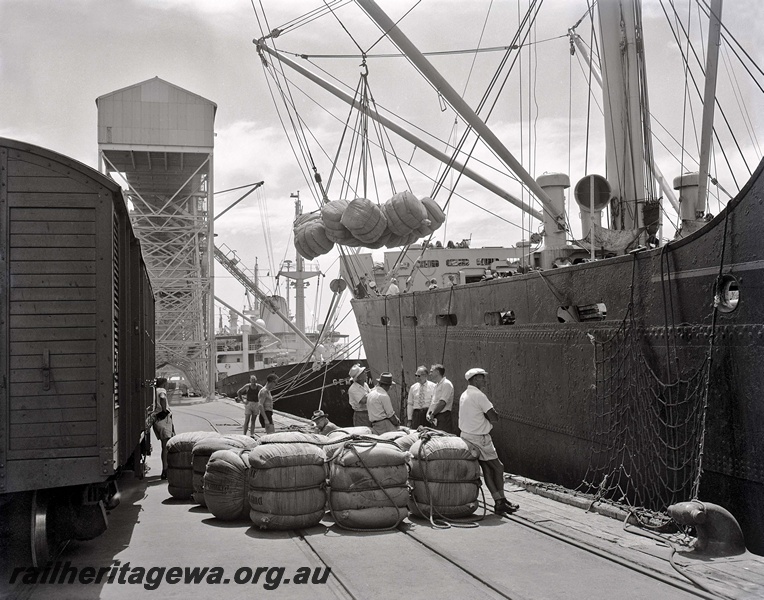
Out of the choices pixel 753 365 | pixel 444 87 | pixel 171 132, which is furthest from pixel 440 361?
pixel 171 132

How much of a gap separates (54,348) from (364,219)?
9.29 metres

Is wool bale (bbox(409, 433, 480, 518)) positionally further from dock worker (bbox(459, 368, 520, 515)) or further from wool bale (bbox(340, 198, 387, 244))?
wool bale (bbox(340, 198, 387, 244))

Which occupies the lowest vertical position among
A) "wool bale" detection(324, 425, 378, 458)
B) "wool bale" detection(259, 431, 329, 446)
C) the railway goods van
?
"wool bale" detection(324, 425, 378, 458)

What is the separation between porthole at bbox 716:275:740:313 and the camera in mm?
7238

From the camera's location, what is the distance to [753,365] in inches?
271

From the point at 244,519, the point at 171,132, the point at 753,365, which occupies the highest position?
the point at 171,132

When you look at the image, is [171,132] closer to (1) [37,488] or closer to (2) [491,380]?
(2) [491,380]

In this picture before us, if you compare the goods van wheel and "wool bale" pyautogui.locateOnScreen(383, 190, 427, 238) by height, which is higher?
"wool bale" pyautogui.locateOnScreen(383, 190, 427, 238)

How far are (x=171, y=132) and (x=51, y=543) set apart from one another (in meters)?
32.4

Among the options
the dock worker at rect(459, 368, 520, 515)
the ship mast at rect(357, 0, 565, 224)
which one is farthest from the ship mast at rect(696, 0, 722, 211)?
the dock worker at rect(459, 368, 520, 515)

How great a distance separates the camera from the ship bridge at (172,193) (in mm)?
36094

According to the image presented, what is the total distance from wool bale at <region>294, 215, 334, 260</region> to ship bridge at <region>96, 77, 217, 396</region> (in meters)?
21.2

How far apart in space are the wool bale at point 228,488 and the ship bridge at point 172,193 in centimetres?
3029

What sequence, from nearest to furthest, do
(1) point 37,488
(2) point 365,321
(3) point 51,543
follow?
(1) point 37,488 → (3) point 51,543 → (2) point 365,321
